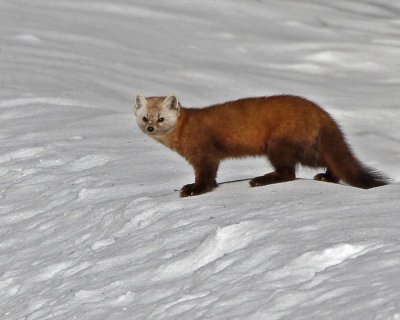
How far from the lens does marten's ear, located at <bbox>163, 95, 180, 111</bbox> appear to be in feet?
19.6

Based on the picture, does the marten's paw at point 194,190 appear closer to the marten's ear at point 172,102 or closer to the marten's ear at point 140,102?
the marten's ear at point 172,102

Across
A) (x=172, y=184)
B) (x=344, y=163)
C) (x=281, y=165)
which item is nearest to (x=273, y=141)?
(x=281, y=165)

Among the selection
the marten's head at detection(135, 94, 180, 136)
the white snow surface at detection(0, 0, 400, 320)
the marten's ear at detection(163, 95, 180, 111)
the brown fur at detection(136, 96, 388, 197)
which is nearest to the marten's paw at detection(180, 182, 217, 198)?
the brown fur at detection(136, 96, 388, 197)

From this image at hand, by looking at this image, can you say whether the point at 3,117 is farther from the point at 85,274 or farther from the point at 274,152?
the point at 85,274

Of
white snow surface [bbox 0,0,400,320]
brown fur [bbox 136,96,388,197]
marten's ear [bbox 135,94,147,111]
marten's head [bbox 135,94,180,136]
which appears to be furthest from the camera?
marten's ear [bbox 135,94,147,111]

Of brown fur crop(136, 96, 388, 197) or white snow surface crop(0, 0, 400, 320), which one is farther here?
brown fur crop(136, 96, 388, 197)

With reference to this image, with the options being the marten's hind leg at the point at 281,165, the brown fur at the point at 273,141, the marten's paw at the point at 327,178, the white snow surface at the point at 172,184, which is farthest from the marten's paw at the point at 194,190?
the marten's paw at the point at 327,178

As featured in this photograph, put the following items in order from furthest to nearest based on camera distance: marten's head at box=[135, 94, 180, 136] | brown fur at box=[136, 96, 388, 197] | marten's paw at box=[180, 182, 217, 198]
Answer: marten's head at box=[135, 94, 180, 136] → brown fur at box=[136, 96, 388, 197] → marten's paw at box=[180, 182, 217, 198]

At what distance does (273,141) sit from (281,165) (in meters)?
A: 0.16

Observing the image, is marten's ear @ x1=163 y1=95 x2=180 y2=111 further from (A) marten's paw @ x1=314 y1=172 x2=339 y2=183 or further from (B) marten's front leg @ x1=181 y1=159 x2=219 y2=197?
(A) marten's paw @ x1=314 y1=172 x2=339 y2=183

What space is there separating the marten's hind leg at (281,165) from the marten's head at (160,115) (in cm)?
70

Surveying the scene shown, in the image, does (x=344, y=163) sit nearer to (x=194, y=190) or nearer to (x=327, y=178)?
(x=327, y=178)

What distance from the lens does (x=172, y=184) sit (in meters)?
6.42

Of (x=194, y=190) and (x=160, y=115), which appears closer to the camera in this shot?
(x=194, y=190)
